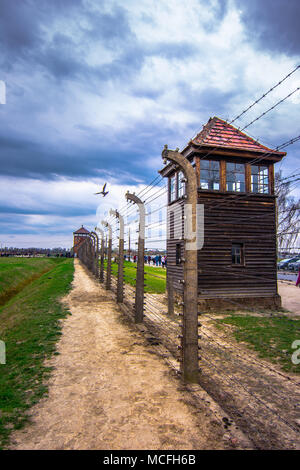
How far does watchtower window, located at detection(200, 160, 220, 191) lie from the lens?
45.3ft

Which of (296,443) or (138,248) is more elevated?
(138,248)

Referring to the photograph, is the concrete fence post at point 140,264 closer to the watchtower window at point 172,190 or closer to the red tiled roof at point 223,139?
the red tiled roof at point 223,139

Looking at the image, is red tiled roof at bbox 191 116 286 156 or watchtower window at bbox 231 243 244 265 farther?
watchtower window at bbox 231 243 244 265

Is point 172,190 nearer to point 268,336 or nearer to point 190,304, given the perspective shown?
point 268,336

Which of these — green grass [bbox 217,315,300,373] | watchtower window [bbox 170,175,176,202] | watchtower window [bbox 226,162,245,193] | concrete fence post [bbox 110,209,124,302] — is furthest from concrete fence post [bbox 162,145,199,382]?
watchtower window [bbox 170,175,176,202]

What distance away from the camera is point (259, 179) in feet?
48.3

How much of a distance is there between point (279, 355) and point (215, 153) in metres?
9.53

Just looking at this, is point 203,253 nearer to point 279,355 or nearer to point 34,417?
point 279,355

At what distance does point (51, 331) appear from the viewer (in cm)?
806

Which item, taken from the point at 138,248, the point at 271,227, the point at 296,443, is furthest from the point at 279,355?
the point at 271,227

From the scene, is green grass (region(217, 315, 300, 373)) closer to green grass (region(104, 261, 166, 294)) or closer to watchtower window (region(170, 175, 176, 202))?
green grass (region(104, 261, 166, 294))

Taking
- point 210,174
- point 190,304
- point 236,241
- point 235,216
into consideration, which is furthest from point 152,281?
point 190,304
